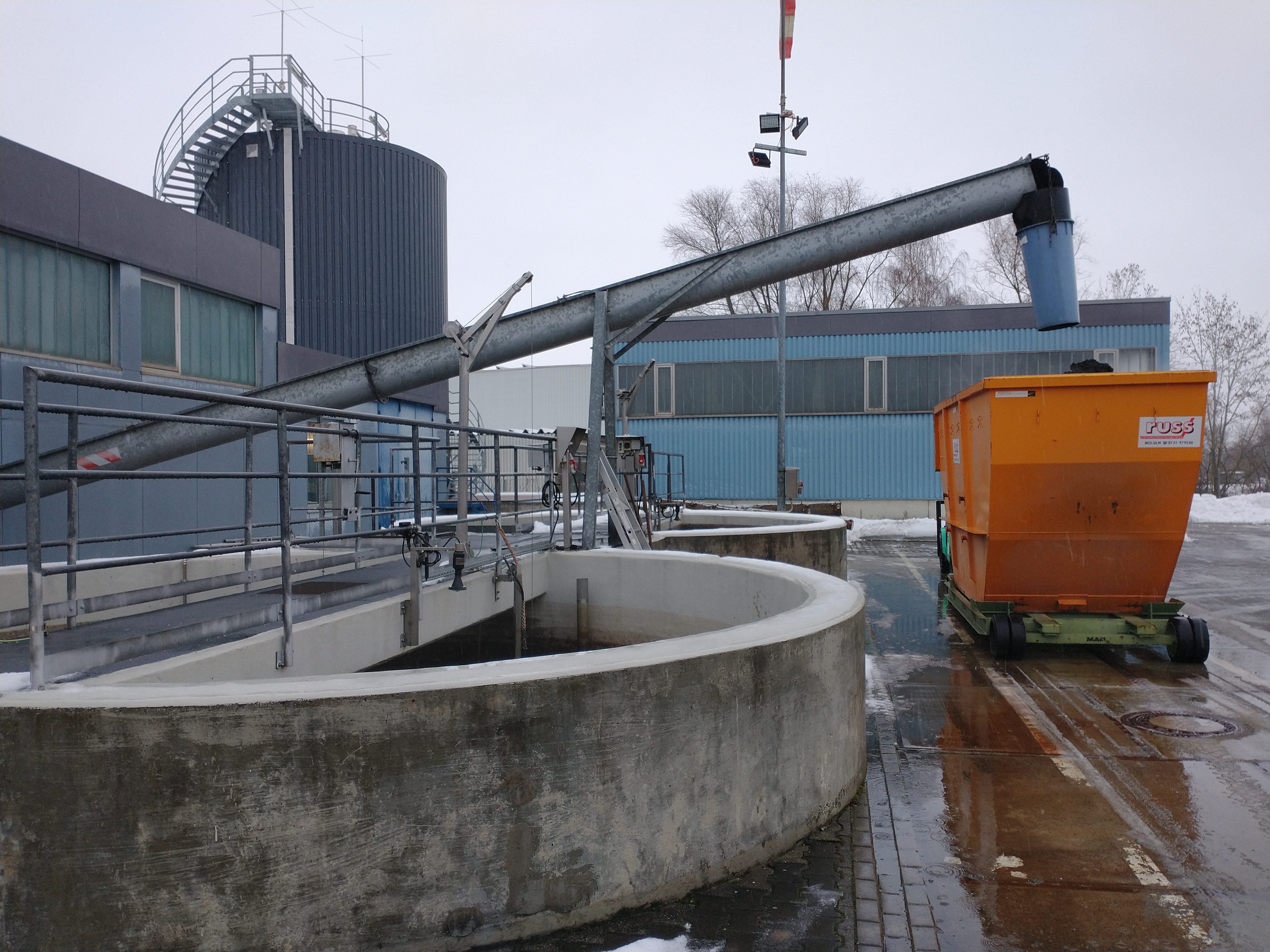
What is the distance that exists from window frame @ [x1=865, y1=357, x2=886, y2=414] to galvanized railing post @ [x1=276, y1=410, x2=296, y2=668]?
1043 inches

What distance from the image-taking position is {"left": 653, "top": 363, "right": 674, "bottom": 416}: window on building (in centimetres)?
3048

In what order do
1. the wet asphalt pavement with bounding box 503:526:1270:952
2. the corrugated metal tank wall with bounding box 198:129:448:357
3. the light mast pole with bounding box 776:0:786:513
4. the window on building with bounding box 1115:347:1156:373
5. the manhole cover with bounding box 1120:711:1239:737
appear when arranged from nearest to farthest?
1. the wet asphalt pavement with bounding box 503:526:1270:952
2. the manhole cover with bounding box 1120:711:1239:737
3. the light mast pole with bounding box 776:0:786:513
4. the corrugated metal tank wall with bounding box 198:129:448:357
5. the window on building with bounding box 1115:347:1156:373

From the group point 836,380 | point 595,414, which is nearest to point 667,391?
point 836,380

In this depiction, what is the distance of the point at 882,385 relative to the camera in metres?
29.4

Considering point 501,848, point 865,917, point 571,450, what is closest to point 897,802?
point 865,917

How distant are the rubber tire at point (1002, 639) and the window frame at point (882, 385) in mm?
20704

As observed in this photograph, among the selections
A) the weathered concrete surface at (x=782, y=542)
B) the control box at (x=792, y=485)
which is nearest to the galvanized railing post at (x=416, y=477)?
the weathered concrete surface at (x=782, y=542)

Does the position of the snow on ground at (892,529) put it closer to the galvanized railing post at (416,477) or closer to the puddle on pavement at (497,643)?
the puddle on pavement at (497,643)

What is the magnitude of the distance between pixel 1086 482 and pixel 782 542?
162 inches

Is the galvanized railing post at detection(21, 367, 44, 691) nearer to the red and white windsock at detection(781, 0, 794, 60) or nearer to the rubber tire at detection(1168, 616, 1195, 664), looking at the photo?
the rubber tire at detection(1168, 616, 1195, 664)

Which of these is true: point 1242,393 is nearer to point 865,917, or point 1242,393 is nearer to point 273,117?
point 273,117

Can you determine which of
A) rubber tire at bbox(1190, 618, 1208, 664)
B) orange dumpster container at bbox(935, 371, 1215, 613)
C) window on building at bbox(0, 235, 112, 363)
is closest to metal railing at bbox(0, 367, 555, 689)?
window on building at bbox(0, 235, 112, 363)

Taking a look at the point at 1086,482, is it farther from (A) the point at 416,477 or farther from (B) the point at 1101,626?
(A) the point at 416,477

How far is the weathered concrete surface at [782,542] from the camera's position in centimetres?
1143
